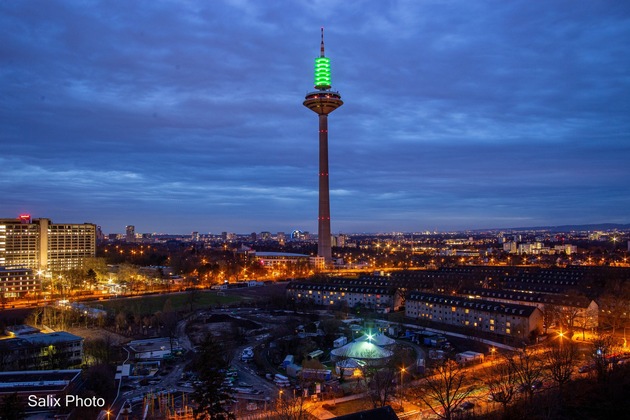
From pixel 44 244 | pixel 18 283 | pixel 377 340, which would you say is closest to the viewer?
pixel 377 340

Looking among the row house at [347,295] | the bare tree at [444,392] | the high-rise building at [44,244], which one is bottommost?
the bare tree at [444,392]

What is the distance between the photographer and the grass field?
29.1 metres

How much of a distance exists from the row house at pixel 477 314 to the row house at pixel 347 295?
7.34 ft

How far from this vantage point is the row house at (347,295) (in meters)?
30.6

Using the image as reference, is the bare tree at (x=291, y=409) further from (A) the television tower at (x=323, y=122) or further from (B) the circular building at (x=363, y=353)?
(A) the television tower at (x=323, y=122)

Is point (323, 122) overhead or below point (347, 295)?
overhead

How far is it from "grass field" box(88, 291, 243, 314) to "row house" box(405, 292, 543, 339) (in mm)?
12403

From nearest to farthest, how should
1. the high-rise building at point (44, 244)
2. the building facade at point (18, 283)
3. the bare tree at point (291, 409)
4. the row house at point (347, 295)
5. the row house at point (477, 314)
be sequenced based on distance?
1. the bare tree at point (291, 409)
2. the row house at point (477, 314)
3. the row house at point (347, 295)
4. the building facade at point (18, 283)
5. the high-rise building at point (44, 244)

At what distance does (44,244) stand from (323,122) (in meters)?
30.8

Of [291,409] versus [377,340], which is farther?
[377,340]

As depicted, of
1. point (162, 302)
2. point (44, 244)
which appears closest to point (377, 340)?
point (162, 302)

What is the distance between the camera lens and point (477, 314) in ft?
81.1

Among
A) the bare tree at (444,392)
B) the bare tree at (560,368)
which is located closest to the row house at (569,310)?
the bare tree at (560,368)

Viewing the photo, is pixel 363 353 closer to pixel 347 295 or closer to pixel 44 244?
pixel 347 295
